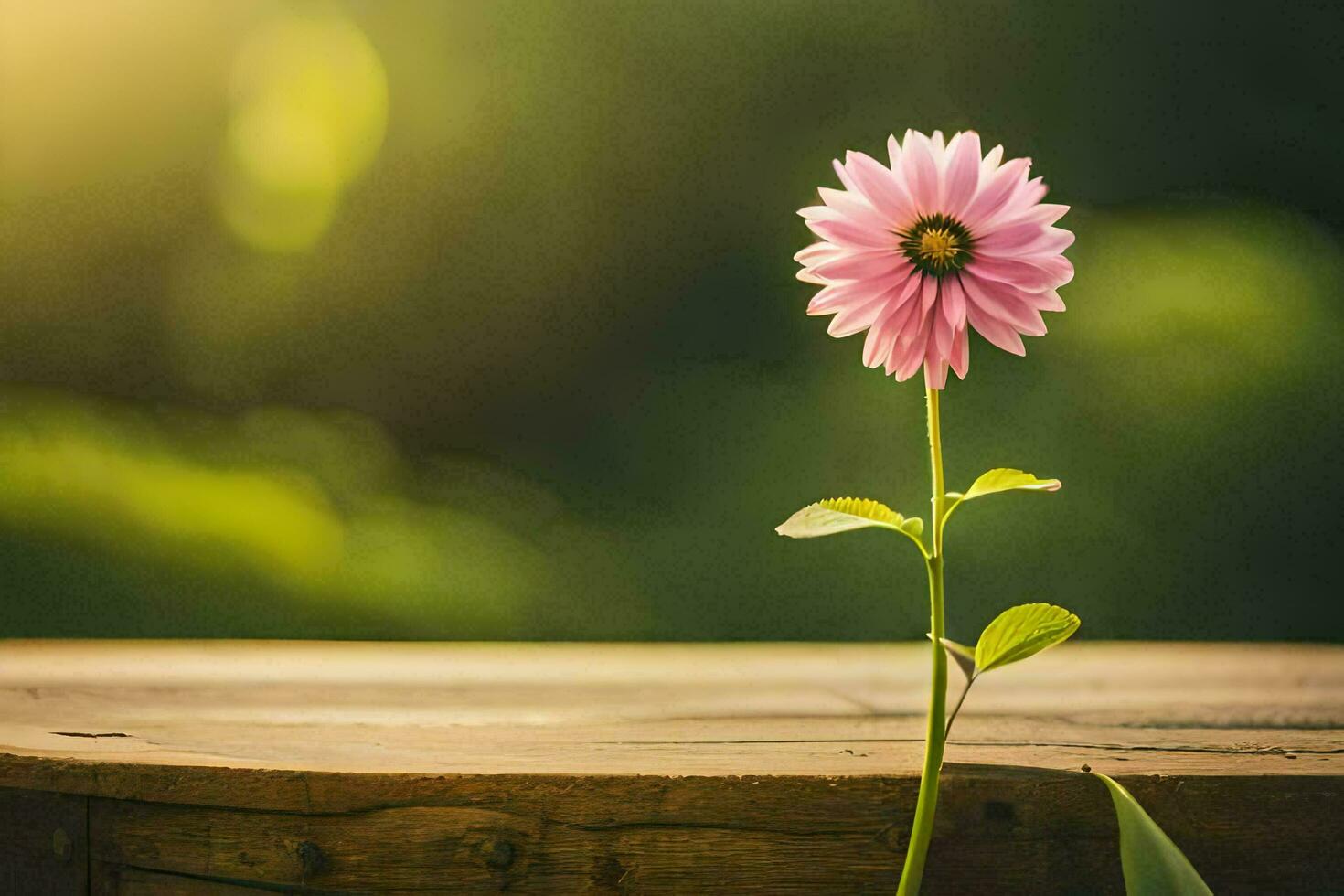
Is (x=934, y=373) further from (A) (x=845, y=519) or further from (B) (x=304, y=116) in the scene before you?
(B) (x=304, y=116)

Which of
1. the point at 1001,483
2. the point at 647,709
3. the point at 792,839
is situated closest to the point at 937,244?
the point at 1001,483

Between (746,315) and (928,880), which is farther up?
(746,315)

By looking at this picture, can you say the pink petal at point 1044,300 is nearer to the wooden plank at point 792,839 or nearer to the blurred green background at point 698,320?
the wooden plank at point 792,839

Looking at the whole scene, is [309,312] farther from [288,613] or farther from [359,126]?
[288,613]

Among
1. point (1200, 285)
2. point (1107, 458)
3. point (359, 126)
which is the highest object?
point (359, 126)

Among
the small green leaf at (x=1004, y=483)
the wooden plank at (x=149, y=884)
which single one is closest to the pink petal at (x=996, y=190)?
the small green leaf at (x=1004, y=483)

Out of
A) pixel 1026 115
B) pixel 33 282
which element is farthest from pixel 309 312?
pixel 1026 115
